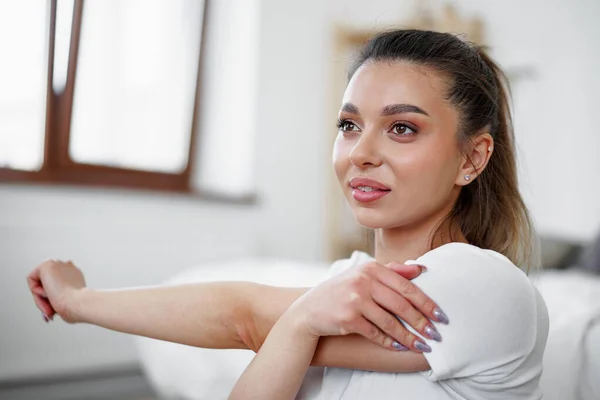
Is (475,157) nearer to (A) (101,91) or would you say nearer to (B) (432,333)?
(B) (432,333)

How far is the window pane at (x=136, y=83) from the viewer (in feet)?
11.6

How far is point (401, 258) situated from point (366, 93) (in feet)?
0.96

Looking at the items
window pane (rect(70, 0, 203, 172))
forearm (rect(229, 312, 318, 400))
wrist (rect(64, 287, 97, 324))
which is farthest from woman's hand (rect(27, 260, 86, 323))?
window pane (rect(70, 0, 203, 172))

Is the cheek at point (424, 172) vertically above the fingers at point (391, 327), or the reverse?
the cheek at point (424, 172)

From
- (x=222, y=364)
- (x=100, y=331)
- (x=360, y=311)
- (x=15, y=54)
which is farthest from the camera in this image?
(x=100, y=331)

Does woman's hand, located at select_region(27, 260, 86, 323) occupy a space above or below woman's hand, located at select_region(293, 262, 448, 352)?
below

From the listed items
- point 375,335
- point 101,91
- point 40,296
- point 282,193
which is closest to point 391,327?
point 375,335

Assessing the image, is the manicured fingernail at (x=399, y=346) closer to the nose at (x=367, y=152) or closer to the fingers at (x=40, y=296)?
the nose at (x=367, y=152)

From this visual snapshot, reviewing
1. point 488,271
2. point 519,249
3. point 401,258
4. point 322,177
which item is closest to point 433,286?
point 488,271

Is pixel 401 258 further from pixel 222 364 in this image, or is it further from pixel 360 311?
pixel 222 364

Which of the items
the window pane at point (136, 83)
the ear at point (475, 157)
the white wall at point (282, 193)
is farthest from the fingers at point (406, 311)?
the window pane at point (136, 83)

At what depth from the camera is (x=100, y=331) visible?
11.4 ft

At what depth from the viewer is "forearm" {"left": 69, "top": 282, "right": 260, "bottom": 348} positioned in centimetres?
112

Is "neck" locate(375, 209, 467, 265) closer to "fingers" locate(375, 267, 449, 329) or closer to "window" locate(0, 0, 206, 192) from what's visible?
"fingers" locate(375, 267, 449, 329)
